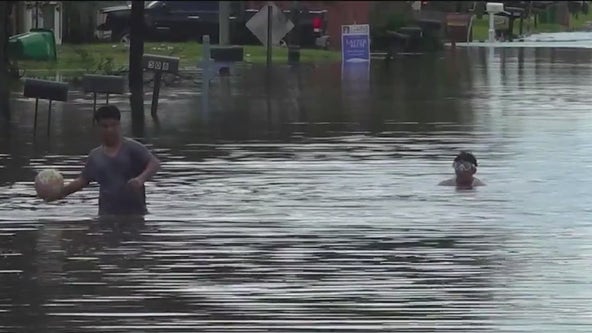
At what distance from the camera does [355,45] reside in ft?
137

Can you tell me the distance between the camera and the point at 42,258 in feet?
38.2

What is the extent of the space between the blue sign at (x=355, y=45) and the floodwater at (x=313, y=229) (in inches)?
599

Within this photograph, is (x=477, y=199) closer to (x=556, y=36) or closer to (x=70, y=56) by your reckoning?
(x=70, y=56)

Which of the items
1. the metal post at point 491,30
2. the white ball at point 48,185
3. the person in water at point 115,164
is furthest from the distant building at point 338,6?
A: the metal post at point 491,30

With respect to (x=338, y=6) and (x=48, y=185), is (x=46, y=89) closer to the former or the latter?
(x=48, y=185)

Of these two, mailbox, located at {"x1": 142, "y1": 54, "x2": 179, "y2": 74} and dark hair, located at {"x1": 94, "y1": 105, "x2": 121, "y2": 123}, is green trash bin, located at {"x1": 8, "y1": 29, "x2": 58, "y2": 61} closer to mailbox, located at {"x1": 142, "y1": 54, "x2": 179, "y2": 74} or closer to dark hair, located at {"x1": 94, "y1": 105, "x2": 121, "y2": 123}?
mailbox, located at {"x1": 142, "y1": 54, "x2": 179, "y2": 74}

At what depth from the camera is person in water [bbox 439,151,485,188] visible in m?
15.6

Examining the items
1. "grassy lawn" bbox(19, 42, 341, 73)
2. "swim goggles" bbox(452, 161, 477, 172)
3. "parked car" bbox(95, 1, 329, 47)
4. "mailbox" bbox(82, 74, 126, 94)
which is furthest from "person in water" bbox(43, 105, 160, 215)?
"parked car" bbox(95, 1, 329, 47)

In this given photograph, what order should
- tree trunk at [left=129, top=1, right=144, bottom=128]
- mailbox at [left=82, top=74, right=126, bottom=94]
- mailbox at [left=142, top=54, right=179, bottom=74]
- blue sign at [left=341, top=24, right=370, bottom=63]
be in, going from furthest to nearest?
1. blue sign at [left=341, top=24, right=370, bottom=63]
2. tree trunk at [left=129, top=1, right=144, bottom=128]
3. mailbox at [left=142, top=54, right=179, bottom=74]
4. mailbox at [left=82, top=74, right=126, bottom=94]

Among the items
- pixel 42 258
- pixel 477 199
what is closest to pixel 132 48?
pixel 477 199

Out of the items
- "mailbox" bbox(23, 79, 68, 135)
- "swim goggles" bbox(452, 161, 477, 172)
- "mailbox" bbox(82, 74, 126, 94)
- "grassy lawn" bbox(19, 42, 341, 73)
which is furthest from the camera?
"grassy lawn" bbox(19, 42, 341, 73)

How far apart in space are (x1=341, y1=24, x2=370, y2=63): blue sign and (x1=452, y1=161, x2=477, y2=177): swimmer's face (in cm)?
2513

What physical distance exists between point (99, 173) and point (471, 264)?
3402 mm

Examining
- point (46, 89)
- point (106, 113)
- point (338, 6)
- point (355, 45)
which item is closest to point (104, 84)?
point (46, 89)
